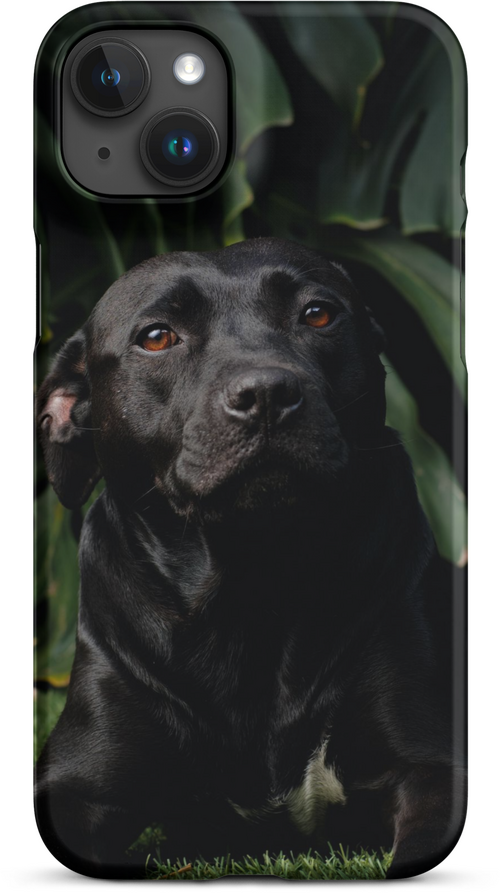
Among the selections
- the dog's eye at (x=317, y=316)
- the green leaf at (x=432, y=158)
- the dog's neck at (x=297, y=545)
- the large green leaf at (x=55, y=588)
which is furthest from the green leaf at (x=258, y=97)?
the large green leaf at (x=55, y=588)

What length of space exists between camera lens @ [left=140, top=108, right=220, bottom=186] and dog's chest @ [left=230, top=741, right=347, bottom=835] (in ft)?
6.12

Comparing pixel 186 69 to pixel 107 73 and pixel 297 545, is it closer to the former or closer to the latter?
pixel 107 73

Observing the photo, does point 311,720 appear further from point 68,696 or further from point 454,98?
point 454,98

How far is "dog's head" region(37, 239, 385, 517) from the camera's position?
327 centimetres

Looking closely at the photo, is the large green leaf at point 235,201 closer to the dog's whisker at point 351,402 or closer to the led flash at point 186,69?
the led flash at point 186,69

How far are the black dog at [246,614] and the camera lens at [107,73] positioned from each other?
566 mm

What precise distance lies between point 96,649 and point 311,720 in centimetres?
73

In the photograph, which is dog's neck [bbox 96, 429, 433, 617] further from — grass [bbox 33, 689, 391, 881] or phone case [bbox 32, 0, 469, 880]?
grass [bbox 33, 689, 391, 881]

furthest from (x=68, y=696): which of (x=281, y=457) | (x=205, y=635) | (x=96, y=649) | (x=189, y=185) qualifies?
(x=189, y=185)

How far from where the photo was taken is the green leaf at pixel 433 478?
3.56 m

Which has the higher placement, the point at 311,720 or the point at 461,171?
the point at 461,171

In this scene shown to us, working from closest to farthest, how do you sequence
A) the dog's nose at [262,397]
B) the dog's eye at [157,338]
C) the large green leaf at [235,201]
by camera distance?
the dog's nose at [262,397] → the dog's eye at [157,338] → the large green leaf at [235,201]

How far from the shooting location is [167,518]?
349 centimetres

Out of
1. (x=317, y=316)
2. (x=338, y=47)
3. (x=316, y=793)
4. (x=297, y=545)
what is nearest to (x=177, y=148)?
(x=338, y=47)
